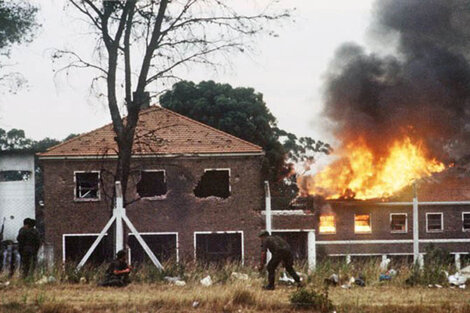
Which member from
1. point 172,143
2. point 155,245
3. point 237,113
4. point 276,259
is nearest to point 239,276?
point 276,259

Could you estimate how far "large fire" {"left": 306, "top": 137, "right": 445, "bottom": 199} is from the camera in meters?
23.9

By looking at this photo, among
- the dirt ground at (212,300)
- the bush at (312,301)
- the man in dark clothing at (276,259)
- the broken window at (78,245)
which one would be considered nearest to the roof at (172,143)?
the broken window at (78,245)

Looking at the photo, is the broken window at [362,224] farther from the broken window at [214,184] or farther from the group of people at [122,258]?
the group of people at [122,258]

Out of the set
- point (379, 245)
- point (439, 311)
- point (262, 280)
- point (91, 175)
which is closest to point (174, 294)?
point (262, 280)

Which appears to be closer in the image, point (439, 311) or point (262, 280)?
point (439, 311)

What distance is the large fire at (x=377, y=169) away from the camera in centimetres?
2386

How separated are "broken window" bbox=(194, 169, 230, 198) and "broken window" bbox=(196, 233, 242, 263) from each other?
2.02 meters

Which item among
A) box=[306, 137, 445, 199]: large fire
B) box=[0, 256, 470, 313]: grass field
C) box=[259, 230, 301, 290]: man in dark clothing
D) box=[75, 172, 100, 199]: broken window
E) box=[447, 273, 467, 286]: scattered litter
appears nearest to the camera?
box=[0, 256, 470, 313]: grass field

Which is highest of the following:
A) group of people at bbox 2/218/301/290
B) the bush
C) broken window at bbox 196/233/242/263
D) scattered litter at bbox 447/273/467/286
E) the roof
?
the roof

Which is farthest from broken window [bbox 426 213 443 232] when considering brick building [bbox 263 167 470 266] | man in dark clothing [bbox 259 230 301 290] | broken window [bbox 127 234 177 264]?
man in dark clothing [bbox 259 230 301 290]

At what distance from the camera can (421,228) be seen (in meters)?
46.2

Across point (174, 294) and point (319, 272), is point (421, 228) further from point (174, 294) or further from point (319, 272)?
point (174, 294)

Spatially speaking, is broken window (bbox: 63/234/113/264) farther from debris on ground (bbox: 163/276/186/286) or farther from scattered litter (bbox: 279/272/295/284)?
scattered litter (bbox: 279/272/295/284)

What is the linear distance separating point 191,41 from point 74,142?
13.1 m
